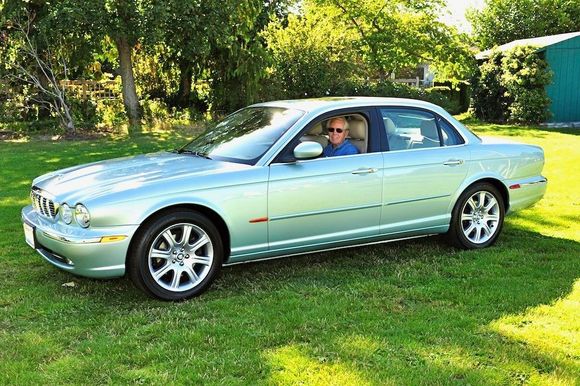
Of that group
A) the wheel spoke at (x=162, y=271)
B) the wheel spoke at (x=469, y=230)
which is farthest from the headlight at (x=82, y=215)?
the wheel spoke at (x=469, y=230)

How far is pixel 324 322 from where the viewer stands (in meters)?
4.25

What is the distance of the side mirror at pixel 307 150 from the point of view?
507 centimetres

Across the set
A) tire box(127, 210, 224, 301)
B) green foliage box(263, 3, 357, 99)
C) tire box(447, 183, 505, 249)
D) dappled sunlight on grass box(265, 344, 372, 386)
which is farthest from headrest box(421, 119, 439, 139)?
green foliage box(263, 3, 357, 99)

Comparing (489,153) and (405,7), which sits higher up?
(405,7)

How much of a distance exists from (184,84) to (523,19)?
2200 cm

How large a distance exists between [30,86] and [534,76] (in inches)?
627

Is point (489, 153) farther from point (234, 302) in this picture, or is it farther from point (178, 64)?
point (178, 64)

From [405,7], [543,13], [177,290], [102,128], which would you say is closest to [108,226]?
[177,290]

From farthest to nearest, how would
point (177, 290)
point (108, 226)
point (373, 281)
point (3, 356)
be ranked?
point (373, 281) → point (177, 290) → point (108, 226) → point (3, 356)

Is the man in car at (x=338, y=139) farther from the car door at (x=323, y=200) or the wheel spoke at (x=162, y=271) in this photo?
the wheel spoke at (x=162, y=271)

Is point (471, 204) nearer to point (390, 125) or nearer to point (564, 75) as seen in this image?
point (390, 125)

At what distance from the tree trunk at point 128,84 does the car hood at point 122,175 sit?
14.6m

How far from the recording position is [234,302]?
4.67 m

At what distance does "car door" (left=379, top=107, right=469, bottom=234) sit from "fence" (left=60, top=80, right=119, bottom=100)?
1587 centimetres
